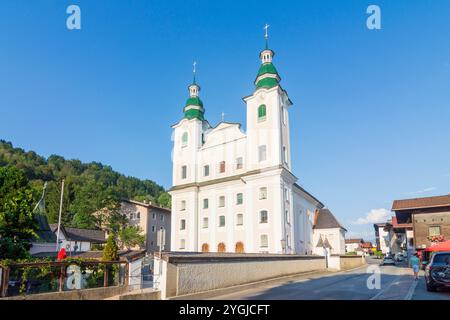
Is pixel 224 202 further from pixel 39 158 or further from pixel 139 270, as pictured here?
pixel 39 158

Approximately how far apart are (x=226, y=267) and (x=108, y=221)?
44.3 m

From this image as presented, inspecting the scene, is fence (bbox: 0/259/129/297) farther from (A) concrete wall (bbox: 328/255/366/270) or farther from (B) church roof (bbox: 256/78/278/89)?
(B) church roof (bbox: 256/78/278/89)

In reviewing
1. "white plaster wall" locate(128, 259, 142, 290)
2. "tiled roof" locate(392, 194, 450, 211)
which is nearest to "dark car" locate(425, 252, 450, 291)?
"white plaster wall" locate(128, 259, 142, 290)

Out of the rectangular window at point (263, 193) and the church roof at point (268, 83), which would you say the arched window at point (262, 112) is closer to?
the church roof at point (268, 83)

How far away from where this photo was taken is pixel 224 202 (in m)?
42.5

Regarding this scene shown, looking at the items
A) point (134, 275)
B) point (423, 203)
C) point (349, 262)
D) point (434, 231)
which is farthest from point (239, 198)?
point (134, 275)

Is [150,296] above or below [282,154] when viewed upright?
below

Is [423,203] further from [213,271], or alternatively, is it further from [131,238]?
[131,238]

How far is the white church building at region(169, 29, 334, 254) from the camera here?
124ft

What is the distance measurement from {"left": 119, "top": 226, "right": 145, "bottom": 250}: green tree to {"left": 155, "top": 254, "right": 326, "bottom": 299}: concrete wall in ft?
109

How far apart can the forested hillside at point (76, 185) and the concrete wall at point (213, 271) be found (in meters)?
14.3

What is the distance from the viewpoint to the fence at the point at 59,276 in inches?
405

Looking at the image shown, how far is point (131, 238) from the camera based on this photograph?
51.8 m
